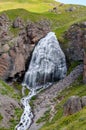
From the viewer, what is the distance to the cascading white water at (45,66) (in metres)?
108

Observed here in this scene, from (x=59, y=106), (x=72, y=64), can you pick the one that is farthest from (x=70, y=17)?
(x=59, y=106)

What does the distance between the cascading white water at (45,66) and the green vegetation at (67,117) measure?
1099cm

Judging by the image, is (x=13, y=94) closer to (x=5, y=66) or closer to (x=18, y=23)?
(x=5, y=66)

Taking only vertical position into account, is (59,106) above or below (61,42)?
below

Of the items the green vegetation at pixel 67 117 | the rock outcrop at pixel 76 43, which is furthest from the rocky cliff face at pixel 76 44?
the green vegetation at pixel 67 117

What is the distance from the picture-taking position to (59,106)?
84500 mm

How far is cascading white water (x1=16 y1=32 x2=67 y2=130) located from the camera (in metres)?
108

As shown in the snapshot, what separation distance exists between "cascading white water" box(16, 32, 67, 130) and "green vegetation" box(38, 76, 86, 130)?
1099 cm

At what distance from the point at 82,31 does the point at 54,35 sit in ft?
38.3

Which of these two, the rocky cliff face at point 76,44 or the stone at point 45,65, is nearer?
the stone at point 45,65

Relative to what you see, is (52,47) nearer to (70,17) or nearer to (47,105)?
(47,105)

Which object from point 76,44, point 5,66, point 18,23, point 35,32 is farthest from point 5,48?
point 18,23

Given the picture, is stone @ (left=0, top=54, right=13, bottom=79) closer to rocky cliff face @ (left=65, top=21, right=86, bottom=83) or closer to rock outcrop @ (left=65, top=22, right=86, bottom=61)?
rocky cliff face @ (left=65, top=21, right=86, bottom=83)

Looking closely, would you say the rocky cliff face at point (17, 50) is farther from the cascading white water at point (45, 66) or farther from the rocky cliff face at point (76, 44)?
the rocky cliff face at point (76, 44)
